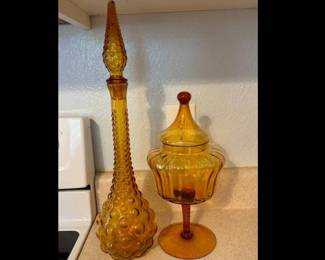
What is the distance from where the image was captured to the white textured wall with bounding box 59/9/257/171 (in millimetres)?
763

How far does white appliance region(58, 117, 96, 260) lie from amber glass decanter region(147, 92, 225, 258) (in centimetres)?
19

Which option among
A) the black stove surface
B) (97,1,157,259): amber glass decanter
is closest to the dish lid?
(97,1,157,259): amber glass decanter

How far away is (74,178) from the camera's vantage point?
0.78 m

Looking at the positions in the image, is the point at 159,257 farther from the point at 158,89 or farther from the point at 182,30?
the point at 182,30

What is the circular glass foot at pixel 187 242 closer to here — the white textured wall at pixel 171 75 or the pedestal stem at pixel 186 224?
the pedestal stem at pixel 186 224

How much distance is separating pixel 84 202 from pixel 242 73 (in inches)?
21.3

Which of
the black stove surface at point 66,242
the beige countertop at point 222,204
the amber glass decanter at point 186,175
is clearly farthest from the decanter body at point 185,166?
the black stove surface at point 66,242

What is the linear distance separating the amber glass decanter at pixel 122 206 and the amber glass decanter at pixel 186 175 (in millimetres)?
67

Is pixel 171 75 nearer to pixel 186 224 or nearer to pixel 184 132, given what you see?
pixel 184 132

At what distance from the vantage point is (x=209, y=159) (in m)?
0.71

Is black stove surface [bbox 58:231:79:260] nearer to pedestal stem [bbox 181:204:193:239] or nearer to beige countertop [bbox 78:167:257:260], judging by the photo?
beige countertop [bbox 78:167:257:260]

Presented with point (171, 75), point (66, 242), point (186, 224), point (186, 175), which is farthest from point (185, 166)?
point (66, 242)

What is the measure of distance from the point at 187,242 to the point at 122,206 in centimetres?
18
